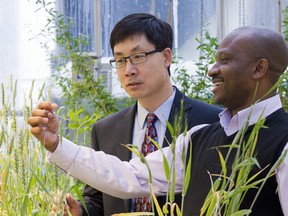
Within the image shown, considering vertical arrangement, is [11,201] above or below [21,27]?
below

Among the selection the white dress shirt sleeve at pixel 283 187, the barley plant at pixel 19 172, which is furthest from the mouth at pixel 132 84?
the white dress shirt sleeve at pixel 283 187

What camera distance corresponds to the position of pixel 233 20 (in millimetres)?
5207

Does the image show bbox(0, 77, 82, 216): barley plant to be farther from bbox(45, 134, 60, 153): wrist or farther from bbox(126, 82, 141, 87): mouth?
bbox(126, 82, 141, 87): mouth

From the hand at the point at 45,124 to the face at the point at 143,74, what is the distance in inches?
27.4

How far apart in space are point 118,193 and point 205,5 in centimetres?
331

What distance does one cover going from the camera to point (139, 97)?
8.58 feet

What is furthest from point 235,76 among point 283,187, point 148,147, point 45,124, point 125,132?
point 125,132

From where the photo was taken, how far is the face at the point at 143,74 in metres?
2.60

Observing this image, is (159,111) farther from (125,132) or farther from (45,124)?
(45,124)

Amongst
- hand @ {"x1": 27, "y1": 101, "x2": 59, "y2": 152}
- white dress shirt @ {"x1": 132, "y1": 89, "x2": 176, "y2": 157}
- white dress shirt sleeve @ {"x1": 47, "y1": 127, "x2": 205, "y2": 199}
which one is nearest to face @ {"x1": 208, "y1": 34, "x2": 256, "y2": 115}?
white dress shirt sleeve @ {"x1": 47, "y1": 127, "x2": 205, "y2": 199}

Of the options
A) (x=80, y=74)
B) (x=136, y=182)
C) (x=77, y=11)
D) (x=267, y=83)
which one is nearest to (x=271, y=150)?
(x=267, y=83)

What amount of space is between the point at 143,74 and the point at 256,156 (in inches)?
34.6

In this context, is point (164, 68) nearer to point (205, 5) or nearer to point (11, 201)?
point (11, 201)

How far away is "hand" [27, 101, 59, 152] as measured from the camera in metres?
1.82
